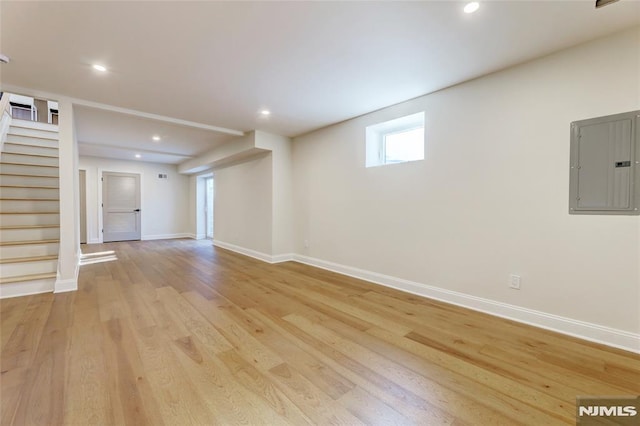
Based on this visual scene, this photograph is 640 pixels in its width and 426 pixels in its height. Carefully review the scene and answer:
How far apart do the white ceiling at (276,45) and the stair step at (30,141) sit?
8.21 feet

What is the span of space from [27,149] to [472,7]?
21.6ft

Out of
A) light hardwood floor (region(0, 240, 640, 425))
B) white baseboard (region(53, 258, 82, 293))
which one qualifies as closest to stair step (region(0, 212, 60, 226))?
white baseboard (region(53, 258, 82, 293))

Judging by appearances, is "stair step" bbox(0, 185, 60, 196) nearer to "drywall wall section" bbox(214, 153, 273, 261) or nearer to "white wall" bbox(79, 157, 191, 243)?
"drywall wall section" bbox(214, 153, 273, 261)

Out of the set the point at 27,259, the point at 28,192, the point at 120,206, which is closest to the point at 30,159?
the point at 28,192

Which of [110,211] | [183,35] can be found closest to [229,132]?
[183,35]

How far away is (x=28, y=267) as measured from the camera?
3.25 metres

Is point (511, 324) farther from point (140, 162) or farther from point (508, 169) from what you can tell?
point (140, 162)

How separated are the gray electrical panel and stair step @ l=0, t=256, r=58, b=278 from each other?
18.9 feet

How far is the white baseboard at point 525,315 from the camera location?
1979 mm

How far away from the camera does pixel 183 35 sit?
2020 mm

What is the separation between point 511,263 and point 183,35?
349 centimetres

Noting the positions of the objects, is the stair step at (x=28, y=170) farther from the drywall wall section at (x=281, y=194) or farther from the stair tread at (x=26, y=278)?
the drywall wall section at (x=281, y=194)

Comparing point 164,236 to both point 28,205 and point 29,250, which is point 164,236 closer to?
point 28,205

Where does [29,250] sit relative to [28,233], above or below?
below
